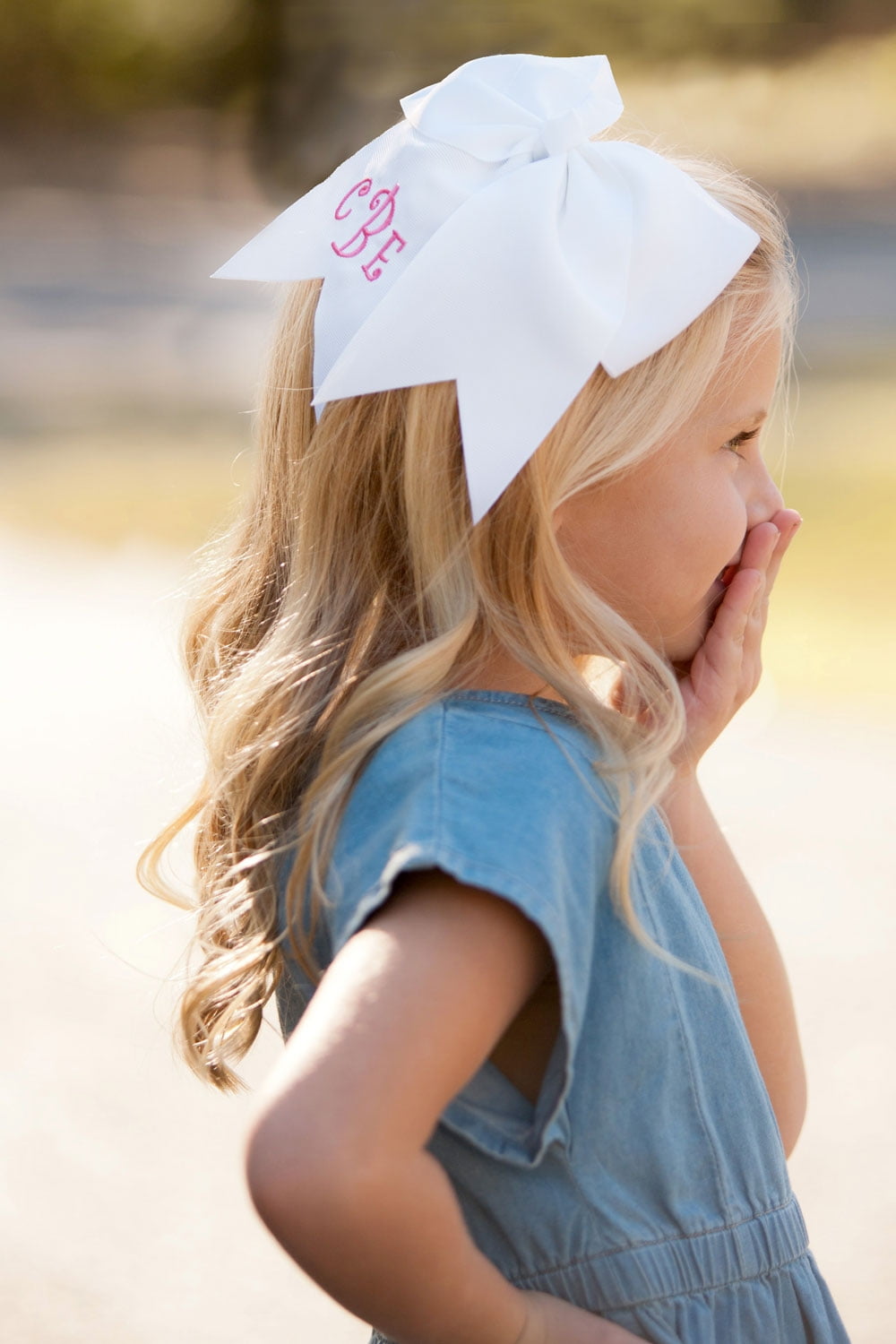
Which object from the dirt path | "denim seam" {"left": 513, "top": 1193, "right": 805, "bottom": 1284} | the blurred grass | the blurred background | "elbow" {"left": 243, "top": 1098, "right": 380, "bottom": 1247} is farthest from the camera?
the blurred grass

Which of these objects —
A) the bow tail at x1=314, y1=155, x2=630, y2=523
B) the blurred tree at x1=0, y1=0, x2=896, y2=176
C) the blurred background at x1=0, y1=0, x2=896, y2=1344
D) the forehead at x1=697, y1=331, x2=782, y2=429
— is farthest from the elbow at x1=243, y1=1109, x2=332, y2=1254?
the blurred tree at x1=0, y1=0, x2=896, y2=176

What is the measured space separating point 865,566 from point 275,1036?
222 centimetres

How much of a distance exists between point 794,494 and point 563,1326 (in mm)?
3376

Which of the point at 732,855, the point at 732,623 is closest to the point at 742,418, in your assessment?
the point at 732,623

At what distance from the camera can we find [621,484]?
0.71 m

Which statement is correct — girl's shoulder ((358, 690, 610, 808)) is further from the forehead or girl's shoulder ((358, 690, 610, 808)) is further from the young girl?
the forehead

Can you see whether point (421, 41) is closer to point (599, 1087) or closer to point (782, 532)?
point (782, 532)

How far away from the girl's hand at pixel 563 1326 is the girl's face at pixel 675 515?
1.13ft

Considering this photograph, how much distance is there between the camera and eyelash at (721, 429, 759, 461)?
0.75m

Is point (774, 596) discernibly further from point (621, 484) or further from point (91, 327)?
point (621, 484)

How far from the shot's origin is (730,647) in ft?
2.67

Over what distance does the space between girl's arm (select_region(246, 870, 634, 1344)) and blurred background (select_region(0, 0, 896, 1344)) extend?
56cm

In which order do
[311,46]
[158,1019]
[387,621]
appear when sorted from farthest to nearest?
[311,46]
[158,1019]
[387,621]

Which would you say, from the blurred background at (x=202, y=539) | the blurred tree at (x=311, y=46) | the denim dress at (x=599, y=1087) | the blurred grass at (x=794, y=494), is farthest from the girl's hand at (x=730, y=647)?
the blurred tree at (x=311, y=46)
